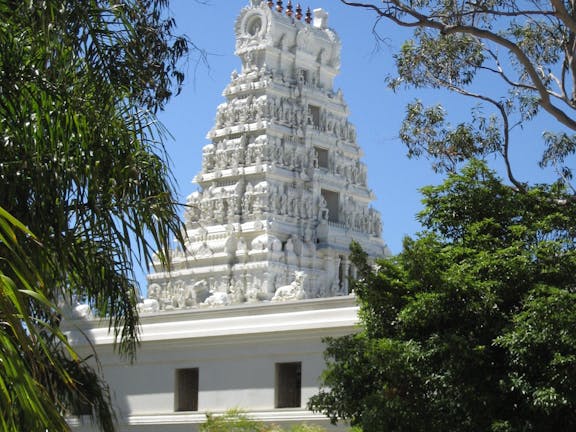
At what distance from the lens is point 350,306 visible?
28.6m

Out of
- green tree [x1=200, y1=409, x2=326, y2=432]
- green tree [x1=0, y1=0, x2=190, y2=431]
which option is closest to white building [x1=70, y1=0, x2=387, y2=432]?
green tree [x1=200, y1=409, x2=326, y2=432]

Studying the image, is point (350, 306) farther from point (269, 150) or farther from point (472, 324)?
point (269, 150)

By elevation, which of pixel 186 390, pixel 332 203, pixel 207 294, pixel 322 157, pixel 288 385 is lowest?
pixel 186 390

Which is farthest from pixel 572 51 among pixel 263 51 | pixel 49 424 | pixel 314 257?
pixel 263 51

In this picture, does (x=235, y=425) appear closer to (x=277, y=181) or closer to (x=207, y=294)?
(x=207, y=294)

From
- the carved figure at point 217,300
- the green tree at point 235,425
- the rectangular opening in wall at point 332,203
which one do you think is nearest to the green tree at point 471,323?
the green tree at point 235,425

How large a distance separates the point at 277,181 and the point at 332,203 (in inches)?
177

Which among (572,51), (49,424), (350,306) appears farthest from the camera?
(350,306)

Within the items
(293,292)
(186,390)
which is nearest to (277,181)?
(293,292)

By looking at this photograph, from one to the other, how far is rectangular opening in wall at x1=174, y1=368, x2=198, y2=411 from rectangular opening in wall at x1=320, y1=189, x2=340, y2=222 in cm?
2390

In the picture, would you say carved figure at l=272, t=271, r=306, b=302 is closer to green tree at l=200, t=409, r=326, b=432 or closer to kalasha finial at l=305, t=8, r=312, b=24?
green tree at l=200, t=409, r=326, b=432

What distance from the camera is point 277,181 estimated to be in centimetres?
5119

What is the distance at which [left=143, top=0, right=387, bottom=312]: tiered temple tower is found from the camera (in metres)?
49.3

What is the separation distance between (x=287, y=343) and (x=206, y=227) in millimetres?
23450
